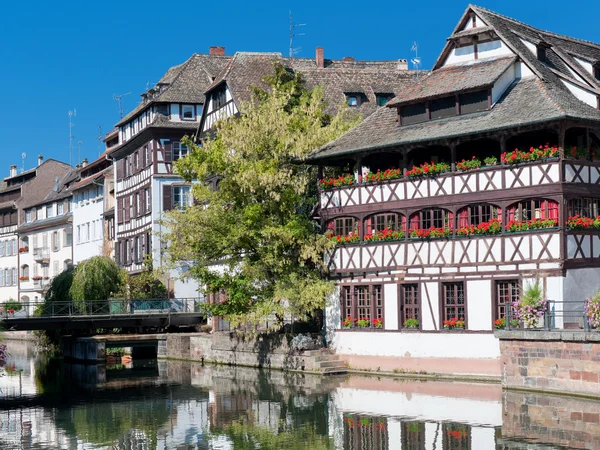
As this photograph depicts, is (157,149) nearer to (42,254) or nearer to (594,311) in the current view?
(42,254)

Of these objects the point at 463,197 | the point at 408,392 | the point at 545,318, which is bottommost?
the point at 408,392

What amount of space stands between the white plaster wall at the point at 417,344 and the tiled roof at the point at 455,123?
6452mm

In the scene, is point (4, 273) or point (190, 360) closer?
point (190, 360)

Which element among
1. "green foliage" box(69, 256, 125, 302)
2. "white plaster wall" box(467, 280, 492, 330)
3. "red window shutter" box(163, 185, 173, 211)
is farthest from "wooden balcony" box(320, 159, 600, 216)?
"red window shutter" box(163, 185, 173, 211)

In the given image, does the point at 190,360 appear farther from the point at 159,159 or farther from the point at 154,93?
the point at 154,93

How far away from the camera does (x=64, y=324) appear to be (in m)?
48.6

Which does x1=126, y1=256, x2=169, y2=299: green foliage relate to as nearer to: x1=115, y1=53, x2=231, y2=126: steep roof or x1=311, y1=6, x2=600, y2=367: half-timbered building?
x1=115, y1=53, x2=231, y2=126: steep roof

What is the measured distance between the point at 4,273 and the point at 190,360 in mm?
46192

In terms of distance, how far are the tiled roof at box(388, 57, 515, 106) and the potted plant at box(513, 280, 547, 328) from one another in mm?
7370

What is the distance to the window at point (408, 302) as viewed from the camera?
117 ft

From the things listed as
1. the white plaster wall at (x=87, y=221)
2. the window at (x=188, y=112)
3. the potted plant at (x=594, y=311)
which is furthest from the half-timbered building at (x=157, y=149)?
the potted plant at (x=594, y=311)

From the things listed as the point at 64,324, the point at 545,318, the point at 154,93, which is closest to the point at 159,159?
the point at 154,93

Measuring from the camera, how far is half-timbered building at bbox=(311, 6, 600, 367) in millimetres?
32250

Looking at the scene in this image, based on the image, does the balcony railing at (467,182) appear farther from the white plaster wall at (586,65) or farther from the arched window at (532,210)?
the white plaster wall at (586,65)
